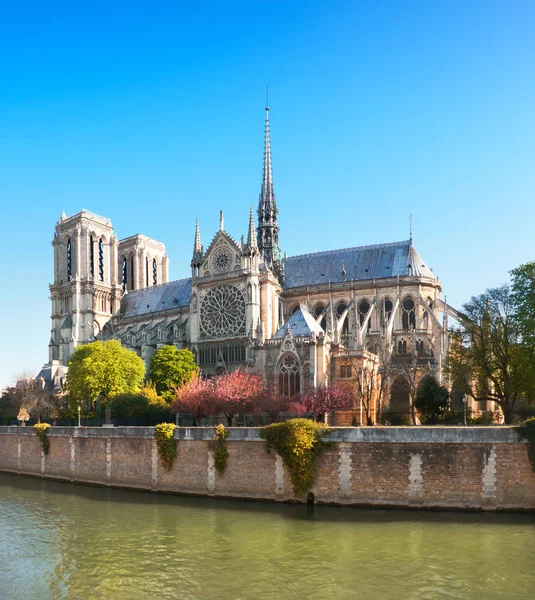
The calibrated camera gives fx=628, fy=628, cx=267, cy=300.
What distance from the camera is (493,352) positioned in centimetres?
3703

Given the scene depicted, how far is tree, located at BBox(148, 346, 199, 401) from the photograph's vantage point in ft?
165

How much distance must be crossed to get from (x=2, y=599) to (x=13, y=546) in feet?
17.7

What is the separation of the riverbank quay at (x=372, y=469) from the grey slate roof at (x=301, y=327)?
53.0 ft

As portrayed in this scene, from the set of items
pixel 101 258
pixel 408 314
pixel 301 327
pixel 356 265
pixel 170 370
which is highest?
pixel 101 258

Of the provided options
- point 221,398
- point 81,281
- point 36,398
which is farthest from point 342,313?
point 81,281

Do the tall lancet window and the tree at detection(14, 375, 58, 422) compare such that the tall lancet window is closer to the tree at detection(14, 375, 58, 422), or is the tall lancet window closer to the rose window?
the tree at detection(14, 375, 58, 422)

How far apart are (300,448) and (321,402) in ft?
41.1

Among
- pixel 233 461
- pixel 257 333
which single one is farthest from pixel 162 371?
pixel 233 461

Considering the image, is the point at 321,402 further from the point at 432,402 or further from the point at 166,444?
the point at 166,444

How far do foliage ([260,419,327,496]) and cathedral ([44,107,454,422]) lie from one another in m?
15.3

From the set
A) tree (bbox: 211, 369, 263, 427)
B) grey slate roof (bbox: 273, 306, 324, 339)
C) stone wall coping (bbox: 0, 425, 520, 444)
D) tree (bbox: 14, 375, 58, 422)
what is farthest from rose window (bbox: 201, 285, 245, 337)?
stone wall coping (bbox: 0, 425, 520, 444)

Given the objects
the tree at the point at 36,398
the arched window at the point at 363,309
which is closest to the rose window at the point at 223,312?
the arched window at the point at 363,309

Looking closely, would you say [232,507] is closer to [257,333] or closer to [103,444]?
[103,444]

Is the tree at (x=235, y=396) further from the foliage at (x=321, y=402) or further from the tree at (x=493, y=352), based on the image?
the tree at (x=493, y=352)
